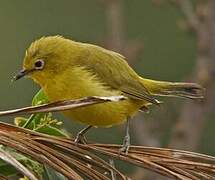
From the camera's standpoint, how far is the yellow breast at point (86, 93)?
2.64 m

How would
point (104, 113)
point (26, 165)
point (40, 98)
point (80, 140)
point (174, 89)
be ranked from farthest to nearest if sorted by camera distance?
point (174, 89)
point (104, 113)
point (40, 98)
point (80, 140)
point (26, 165)

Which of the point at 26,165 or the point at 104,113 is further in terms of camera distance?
the point at 104,113

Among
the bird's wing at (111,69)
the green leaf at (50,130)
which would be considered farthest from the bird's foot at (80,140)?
the bird's wing at (111,69)

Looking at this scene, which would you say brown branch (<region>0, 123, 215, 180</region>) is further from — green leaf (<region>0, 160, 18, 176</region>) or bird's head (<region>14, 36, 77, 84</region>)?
bird's head (<region>14, 36, 77, 84</region>)

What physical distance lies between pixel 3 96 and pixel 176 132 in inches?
179

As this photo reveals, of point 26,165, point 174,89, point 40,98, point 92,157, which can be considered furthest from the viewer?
point 174,89

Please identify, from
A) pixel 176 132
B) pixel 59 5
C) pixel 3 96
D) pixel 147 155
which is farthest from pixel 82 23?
pixel 147 155

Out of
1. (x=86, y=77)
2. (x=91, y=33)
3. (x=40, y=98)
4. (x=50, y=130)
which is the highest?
(x=91, y=33)

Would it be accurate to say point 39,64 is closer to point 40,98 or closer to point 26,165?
point 40,98

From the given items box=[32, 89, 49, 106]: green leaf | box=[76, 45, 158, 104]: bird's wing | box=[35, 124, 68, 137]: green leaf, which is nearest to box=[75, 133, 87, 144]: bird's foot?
box=[35, 124, 68, 137]: green leaf

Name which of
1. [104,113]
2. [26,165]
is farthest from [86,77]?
[26,165]

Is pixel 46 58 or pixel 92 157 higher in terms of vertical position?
pixel 46 58

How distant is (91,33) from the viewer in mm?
11859

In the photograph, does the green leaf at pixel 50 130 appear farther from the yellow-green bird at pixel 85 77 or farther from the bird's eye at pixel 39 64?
the bird's eye at pixel 39 64
